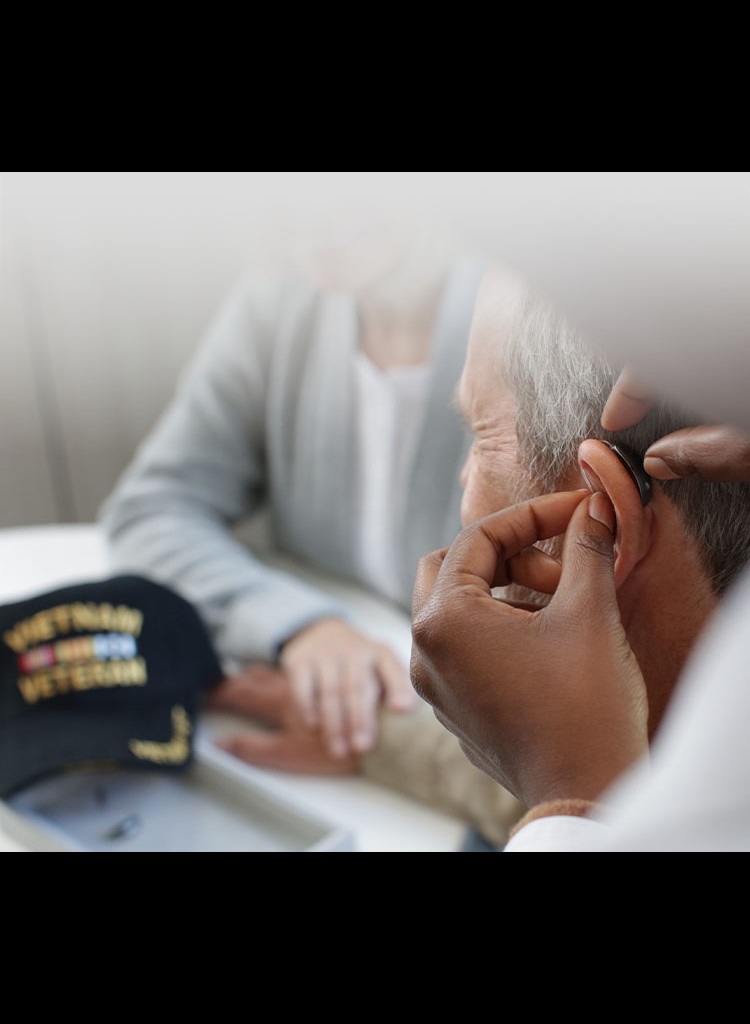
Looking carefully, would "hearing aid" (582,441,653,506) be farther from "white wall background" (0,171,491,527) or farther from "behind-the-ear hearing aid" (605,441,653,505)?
"white wall background" (0,171,491,527)

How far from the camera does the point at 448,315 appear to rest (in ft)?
2.42

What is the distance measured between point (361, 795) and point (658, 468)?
41cm

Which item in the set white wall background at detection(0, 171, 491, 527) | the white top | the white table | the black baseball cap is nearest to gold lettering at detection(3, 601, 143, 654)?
the black baseball cap

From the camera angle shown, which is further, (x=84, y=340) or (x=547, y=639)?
(x=84, y=340)

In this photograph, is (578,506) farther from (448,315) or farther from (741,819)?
(448,315)

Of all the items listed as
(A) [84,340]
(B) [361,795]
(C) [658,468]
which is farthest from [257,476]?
(C) [658,468]

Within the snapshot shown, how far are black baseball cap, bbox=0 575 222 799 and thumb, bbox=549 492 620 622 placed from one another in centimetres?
40

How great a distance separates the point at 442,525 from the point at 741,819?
1.57 feet

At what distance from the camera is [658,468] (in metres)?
0.34

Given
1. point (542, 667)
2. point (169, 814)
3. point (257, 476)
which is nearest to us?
point (542, 667)

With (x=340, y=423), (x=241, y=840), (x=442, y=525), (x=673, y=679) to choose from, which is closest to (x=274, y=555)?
(x=340, y=423)

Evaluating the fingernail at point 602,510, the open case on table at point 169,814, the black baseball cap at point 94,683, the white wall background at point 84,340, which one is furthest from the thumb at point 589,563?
the white wall background at point 84,340

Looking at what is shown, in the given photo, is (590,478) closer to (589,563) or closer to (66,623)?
(589,563)

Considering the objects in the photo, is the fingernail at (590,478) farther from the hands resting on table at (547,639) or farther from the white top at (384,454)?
the white top at (384,454)
